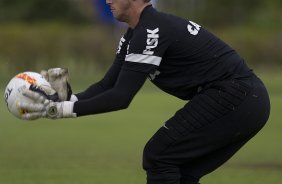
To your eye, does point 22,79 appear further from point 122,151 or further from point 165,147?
point 122,151

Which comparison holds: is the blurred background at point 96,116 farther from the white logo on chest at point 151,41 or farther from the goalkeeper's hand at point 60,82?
the white logo on chest at point 151,41

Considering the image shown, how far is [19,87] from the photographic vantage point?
6570mm

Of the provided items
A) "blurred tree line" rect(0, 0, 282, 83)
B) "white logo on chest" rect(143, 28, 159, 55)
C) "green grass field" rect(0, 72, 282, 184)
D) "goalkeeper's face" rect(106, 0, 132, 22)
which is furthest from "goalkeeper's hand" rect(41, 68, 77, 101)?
"blurred tree line" rect(0, 0, 282, 83)

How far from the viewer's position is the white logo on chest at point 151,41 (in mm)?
6199

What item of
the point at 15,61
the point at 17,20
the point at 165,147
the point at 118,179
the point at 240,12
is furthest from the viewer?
the point at 240,12

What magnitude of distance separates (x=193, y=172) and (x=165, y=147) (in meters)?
0.45

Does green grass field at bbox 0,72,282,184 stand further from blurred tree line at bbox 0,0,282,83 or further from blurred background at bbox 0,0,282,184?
blurred tree line at bbox 0,0,282,83

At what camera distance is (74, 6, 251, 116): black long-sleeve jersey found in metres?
6.21

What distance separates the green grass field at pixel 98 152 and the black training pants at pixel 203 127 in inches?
142

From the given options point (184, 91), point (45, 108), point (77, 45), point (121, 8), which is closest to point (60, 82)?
point (45, 108)

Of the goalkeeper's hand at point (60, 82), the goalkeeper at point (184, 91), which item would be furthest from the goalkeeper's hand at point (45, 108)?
the goalkeeper's hand at point (60, 82)

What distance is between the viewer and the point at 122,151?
13266 mm

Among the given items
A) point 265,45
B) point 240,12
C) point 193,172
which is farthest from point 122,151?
point 240,12

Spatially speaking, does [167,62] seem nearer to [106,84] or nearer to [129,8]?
[129,8]
